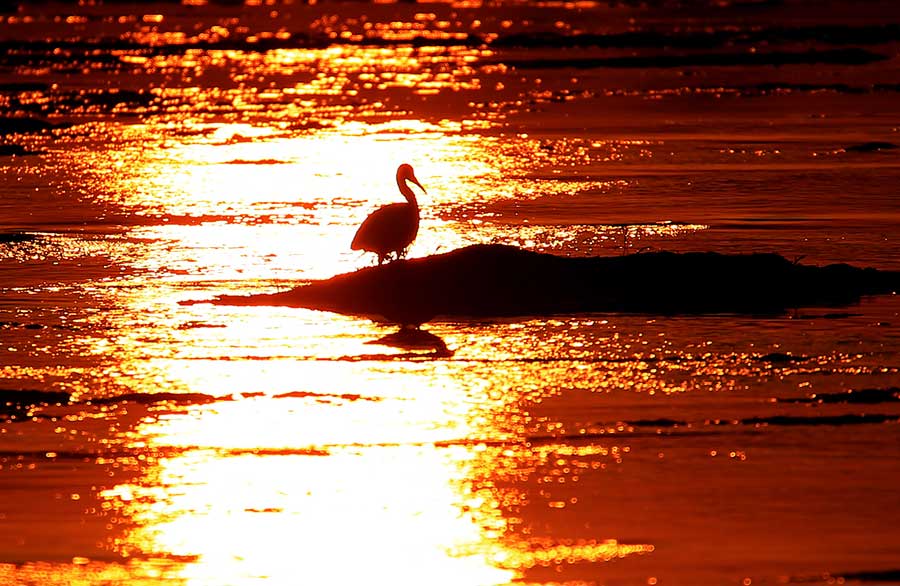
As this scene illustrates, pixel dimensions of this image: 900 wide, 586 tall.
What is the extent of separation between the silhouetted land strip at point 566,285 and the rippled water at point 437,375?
31 centimetres

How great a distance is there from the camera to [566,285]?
16828mm

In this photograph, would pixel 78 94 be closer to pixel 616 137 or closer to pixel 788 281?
pixel 616 137

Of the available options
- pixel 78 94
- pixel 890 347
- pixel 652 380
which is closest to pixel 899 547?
pixel 652 380

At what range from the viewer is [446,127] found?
3316 cm

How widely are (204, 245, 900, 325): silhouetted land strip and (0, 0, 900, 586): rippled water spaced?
31 cm

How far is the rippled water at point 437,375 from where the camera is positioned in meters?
9.83

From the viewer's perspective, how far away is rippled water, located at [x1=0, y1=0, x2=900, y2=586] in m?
9.83

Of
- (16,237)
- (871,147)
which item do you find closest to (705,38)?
(871,147)

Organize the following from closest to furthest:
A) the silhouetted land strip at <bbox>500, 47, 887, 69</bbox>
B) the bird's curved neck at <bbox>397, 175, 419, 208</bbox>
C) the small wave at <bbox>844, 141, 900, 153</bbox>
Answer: the bird's curved neck at <bbox>397, 175, 419, 208</bbox> < the small wave at <bbox>844, 141, 900, 153</bbox> < the silhouetted land strip at <bbox>500, 47, 887, 69</bbox>

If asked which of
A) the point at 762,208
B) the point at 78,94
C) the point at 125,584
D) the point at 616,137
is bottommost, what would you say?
the point at 125,584

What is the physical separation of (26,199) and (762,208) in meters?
10.1

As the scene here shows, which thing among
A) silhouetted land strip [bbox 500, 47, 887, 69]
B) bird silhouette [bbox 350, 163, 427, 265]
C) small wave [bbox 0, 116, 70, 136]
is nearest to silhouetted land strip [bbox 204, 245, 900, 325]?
bird silhouette [bbox 350, 163, 427, 265]

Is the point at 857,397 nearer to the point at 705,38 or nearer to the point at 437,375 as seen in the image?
the point at 437,375

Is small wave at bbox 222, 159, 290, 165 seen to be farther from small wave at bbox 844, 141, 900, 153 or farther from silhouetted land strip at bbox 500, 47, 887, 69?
silhouetted land strip at bbox 500, 47, 887, 69
